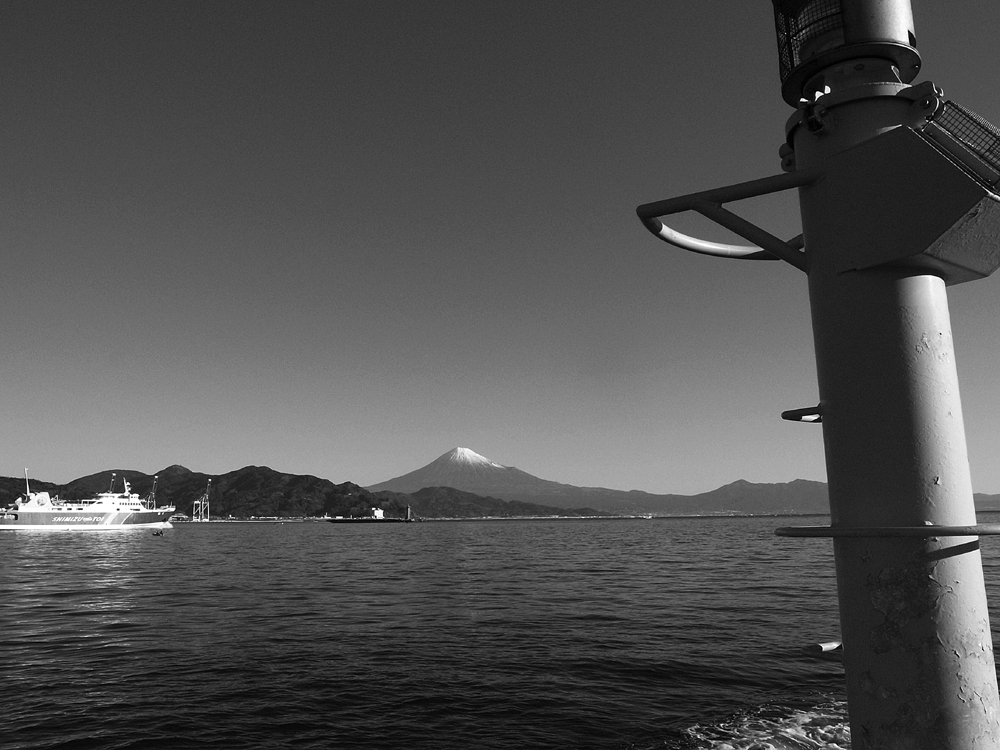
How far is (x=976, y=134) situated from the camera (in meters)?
2.57

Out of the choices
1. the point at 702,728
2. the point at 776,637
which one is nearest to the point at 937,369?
the point at 702,728

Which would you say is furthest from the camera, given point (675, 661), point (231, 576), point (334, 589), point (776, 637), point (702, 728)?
point (231, 576)

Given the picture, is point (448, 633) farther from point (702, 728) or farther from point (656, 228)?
point (656, 228)

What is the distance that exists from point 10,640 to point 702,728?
2021cm

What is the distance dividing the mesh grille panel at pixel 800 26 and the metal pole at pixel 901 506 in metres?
0.81

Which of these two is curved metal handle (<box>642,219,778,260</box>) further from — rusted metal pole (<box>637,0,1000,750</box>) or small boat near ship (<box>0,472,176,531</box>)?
small boat near ship (<box>0,472,176,531</box>)

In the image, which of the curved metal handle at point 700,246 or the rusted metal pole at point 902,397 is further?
the curved metal handle at point 700,246

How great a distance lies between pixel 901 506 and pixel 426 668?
1381cm

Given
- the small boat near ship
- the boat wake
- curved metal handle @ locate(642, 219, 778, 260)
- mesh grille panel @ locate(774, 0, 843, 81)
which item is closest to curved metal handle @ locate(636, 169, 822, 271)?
curved metal handle @ locate(642, 219, 778, 260)

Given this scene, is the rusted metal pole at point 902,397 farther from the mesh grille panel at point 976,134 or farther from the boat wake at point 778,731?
the boat wake at point 778,731

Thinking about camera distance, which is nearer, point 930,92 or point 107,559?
point 930,92

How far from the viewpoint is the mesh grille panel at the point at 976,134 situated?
8.35 ft

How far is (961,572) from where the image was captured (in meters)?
2.50

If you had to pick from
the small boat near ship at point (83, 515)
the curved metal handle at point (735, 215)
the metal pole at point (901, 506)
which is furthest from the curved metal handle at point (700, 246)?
the small boat near ship at point (83, 515)
